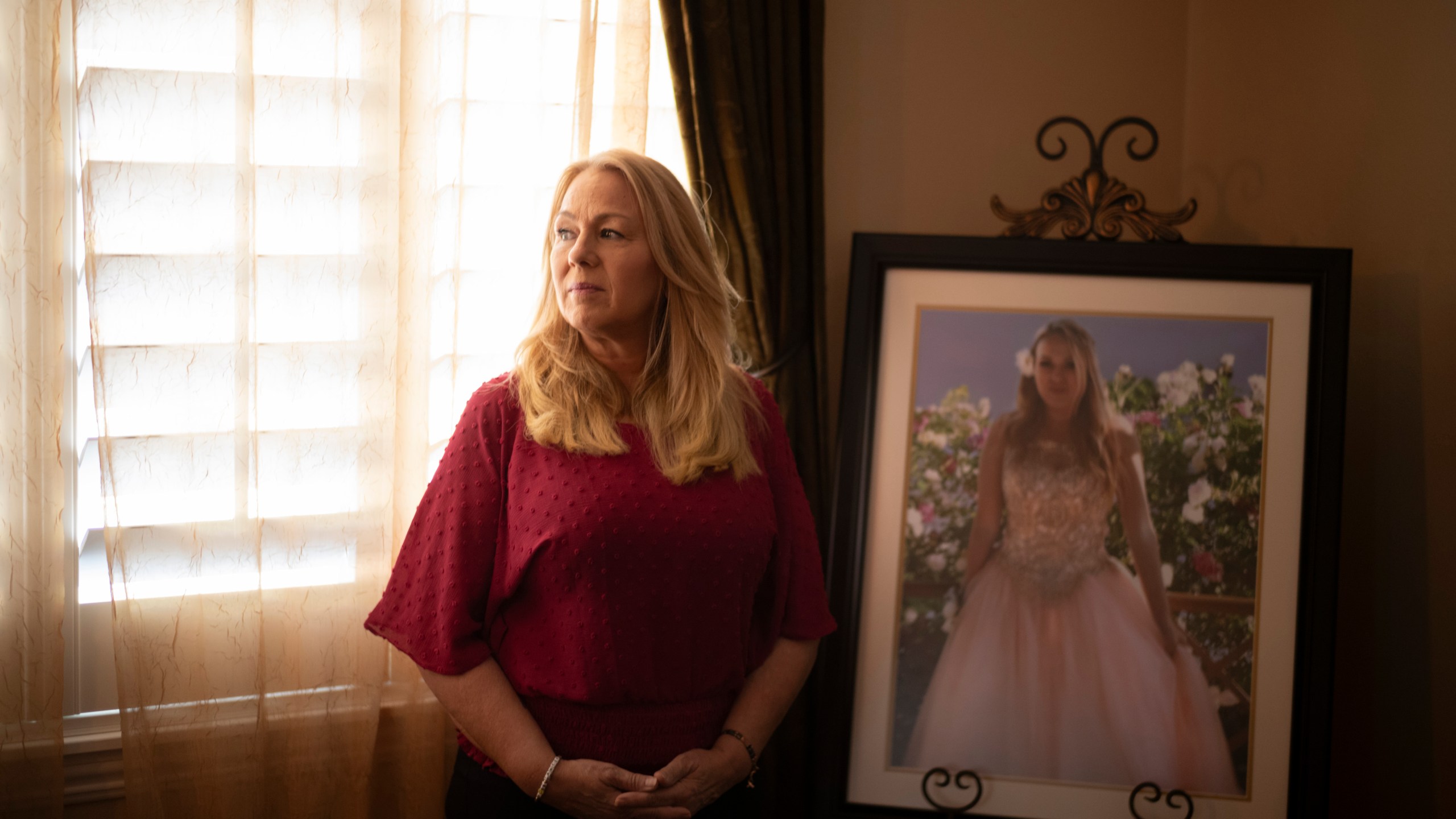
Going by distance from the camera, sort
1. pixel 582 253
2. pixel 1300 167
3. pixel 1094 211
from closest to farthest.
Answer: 1. pixel 582 253
2. pixel 1094 211
3. pixel 1300 167

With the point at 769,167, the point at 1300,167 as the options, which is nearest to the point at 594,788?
the point at 769,167

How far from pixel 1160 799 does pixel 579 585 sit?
1.18 metres

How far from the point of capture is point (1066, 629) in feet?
5.98

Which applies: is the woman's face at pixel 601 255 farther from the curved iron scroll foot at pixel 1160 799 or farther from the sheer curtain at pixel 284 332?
the curved iron scroll foot at pixel 1160 799

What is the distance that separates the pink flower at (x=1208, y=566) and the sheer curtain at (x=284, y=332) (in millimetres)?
1429

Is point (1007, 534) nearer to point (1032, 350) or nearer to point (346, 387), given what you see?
point (1032, 350)

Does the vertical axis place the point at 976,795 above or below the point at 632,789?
below

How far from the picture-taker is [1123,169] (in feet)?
7.85

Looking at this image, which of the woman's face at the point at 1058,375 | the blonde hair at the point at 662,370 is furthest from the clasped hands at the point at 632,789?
the woman's face at the point at 1058,375

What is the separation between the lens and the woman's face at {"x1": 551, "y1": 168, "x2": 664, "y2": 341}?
1452 mm

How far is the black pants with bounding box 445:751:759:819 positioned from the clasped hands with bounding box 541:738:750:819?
1.4 inches

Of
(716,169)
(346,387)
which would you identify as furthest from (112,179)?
(716,169)

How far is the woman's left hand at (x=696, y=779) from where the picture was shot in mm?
1370

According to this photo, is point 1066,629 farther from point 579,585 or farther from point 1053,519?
point 579,585
